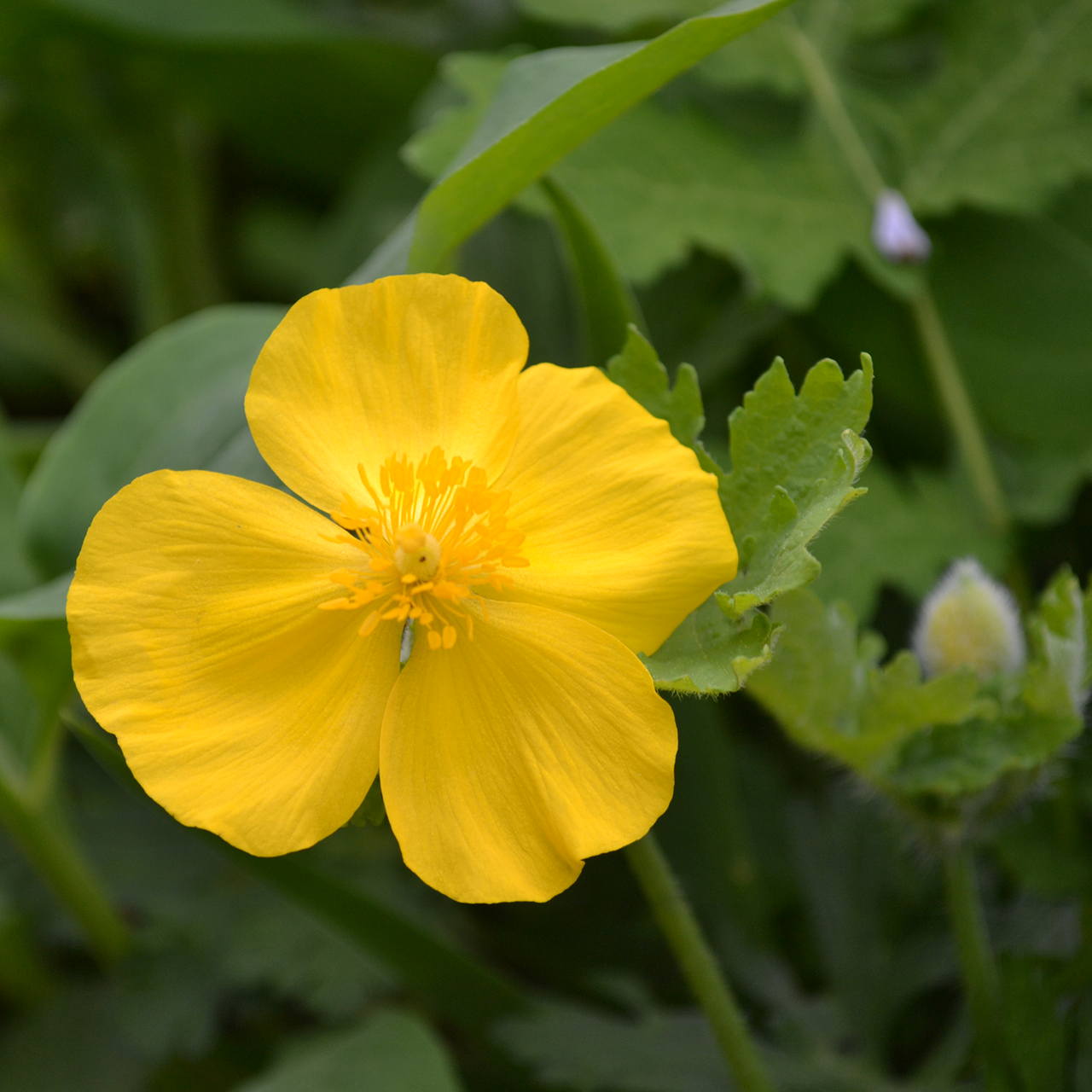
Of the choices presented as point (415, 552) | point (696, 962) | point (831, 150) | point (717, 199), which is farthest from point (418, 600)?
point (831, 150)

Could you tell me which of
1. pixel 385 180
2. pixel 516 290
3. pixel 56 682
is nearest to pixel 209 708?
pixel 56 682

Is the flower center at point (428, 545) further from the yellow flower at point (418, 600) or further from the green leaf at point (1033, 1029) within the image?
the green leaf at point (1033, 1029)

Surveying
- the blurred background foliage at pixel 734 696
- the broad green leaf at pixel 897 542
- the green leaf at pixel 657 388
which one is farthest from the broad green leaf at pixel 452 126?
the broad green leaf at pixel 897 542

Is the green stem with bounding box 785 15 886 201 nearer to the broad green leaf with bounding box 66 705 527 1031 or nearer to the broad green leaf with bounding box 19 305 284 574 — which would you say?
the broad green leaf with bounding box 19 305 284 574

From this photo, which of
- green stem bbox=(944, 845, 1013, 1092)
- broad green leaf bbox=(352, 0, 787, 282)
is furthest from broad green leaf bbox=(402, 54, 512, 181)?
green stem bbox=(944, 845, 1013, 1092)

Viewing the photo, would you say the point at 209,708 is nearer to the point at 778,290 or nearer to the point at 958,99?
the point at 778,290

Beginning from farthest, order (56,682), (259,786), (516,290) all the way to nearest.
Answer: (516,290) < (56,682) < (259,786)

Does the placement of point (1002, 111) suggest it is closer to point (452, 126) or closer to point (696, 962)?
point (452, 126)

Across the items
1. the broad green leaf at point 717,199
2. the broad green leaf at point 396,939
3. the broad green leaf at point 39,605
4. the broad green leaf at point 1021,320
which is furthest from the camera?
the broad green leaf at point 1021,320
